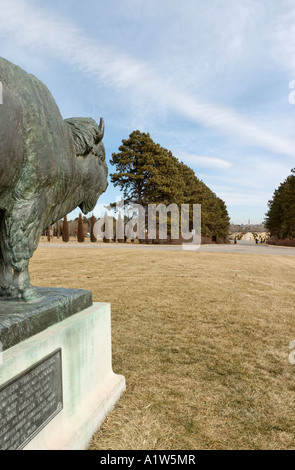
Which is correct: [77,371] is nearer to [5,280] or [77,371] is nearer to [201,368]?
[5,280]

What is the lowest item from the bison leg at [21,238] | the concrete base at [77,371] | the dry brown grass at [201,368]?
the dry brown grass at [201,368]

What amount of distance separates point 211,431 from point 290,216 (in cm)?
3707

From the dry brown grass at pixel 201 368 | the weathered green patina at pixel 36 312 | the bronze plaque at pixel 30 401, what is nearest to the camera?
the bronze plaque at pixel 30 401

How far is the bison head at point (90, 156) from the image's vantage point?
8.77 feet

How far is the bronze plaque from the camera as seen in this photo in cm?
172

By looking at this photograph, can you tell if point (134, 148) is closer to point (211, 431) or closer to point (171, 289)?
point (171, 289)

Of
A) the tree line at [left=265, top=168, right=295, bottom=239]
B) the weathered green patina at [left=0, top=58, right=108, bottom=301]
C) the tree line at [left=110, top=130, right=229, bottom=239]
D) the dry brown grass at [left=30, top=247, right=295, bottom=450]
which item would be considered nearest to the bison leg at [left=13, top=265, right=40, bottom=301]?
the weathered green patina at [left=0, top=58, right=108, bottom=301]

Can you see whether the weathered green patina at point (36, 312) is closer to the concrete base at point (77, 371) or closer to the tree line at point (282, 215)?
the concrete base at point (77, 371)

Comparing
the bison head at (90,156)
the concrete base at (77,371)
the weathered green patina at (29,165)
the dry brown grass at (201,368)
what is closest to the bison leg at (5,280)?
the weathered green patina at (29,165)

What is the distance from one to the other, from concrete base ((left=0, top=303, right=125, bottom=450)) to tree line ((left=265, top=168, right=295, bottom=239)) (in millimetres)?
34573

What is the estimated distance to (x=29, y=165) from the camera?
6.91 ft

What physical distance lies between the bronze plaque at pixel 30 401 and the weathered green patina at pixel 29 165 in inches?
22.4

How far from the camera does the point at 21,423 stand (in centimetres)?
184

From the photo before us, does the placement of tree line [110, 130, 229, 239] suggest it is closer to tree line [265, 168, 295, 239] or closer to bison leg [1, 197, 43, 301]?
tree line [265, 168, 295, 239]
